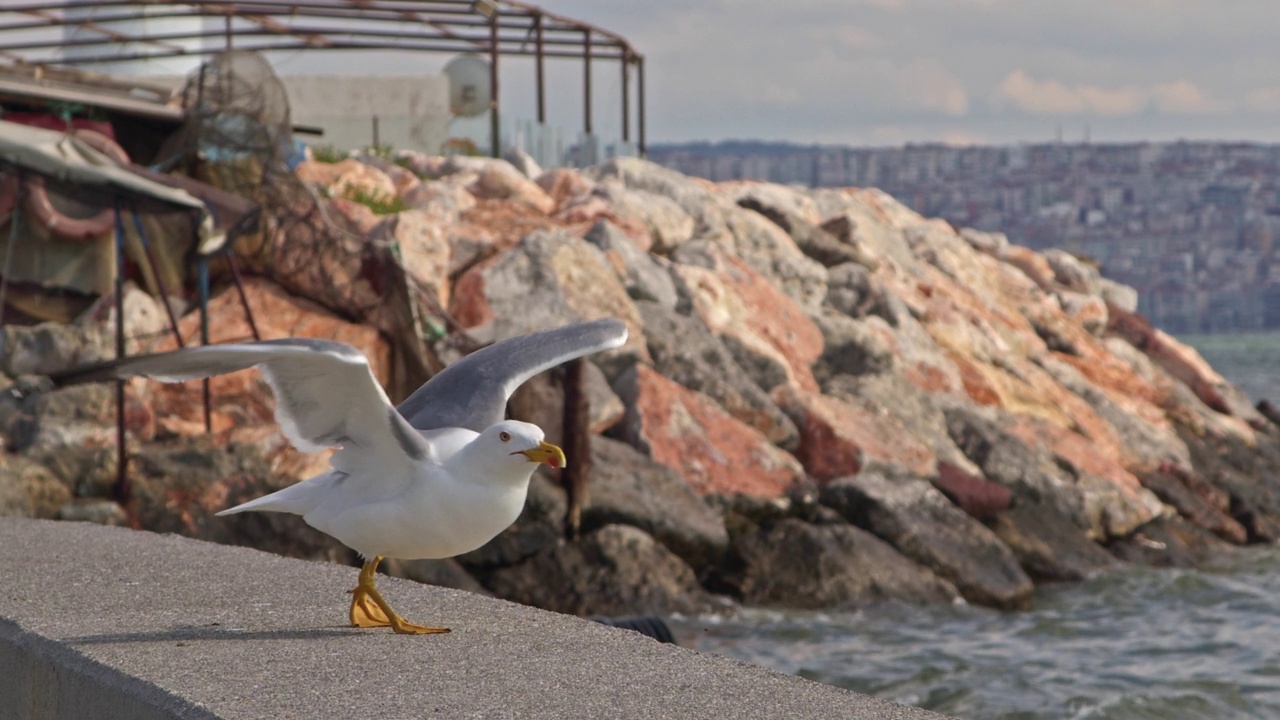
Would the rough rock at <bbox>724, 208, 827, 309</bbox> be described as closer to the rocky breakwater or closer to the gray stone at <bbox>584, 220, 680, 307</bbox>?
the rocky breakwater

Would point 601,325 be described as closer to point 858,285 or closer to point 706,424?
point 706,424

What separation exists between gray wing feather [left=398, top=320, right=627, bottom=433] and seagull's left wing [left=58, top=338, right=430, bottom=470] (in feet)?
1.26

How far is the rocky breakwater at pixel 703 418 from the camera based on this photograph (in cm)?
1080

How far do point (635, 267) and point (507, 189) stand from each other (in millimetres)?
4338

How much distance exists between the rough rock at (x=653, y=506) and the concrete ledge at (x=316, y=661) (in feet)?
16.7

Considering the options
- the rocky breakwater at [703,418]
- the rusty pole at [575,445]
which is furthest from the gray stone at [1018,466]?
the rusty pole at [575,445]

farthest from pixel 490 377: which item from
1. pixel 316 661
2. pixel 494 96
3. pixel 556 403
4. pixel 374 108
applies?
pixel 374 108

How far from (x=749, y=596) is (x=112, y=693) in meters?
7.51

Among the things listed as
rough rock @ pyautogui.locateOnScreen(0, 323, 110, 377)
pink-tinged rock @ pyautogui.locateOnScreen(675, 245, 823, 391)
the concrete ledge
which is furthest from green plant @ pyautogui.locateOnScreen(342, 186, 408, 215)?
the concrete ledge

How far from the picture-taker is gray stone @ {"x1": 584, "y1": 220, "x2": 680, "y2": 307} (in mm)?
15516

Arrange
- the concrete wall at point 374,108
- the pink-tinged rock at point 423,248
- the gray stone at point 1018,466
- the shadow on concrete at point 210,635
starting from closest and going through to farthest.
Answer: the shadow on concrete at point 210,635 < the pink-tinged rock at point 423,248 < the gray stone at point 1018,466 < the concrete wall at point 374,108

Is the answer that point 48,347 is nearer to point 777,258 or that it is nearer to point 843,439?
point 843,439

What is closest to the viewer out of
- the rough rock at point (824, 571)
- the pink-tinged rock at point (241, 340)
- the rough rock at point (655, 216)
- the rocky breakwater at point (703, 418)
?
the rocky breakwater at point (703, 418)

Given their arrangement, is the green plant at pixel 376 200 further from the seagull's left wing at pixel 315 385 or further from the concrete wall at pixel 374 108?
the seagull's left wing at pixel 315 385
